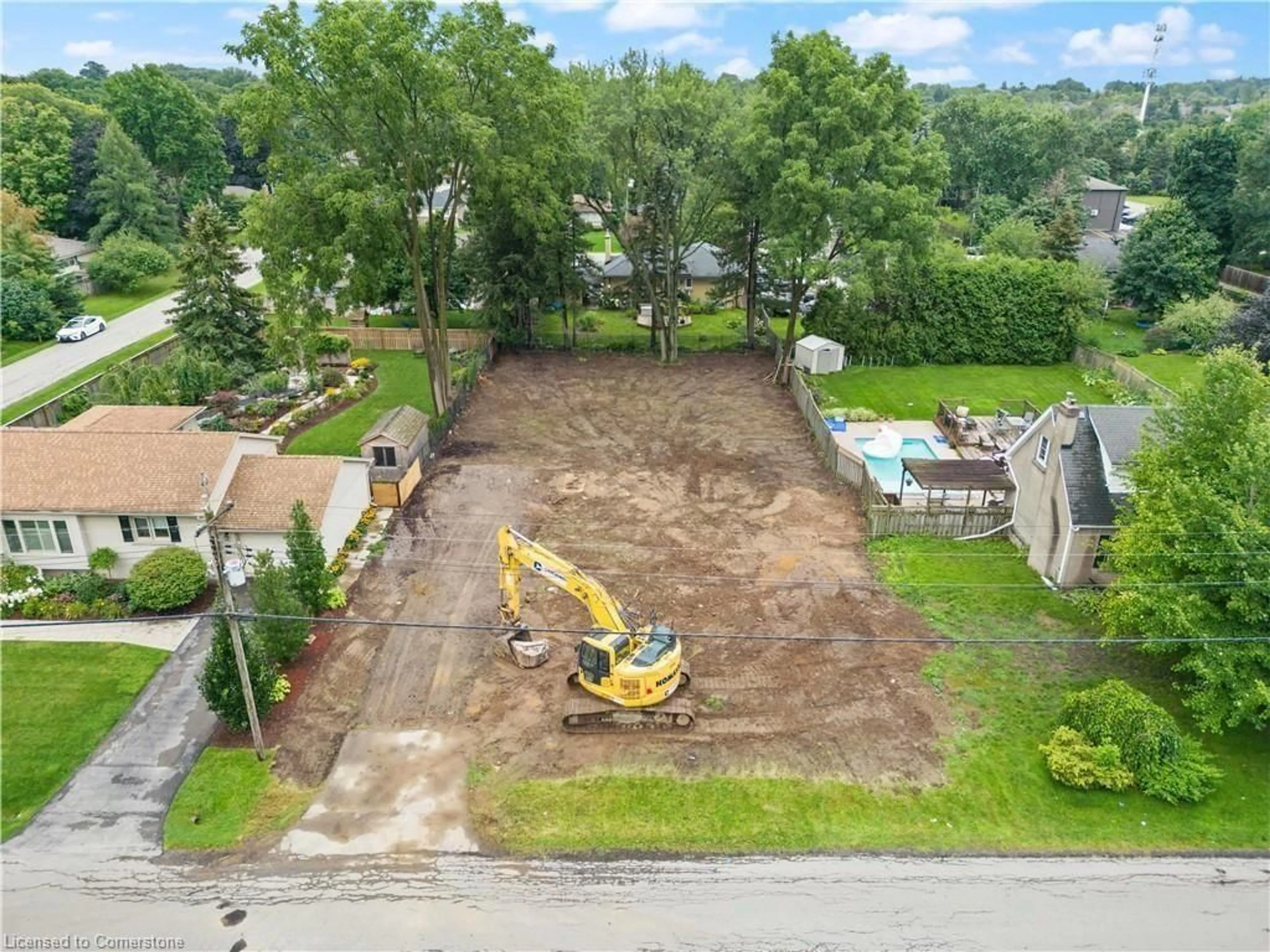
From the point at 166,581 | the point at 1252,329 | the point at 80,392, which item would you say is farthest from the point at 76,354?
the point at 1252,329

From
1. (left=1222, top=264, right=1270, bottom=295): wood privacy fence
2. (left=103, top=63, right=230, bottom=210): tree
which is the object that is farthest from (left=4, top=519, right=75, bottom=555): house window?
(left=1222, top=264, right=1270, bottom=295): wood privacy fence

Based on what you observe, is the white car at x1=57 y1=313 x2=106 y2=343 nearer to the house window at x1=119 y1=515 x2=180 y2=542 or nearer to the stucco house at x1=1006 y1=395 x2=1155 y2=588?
the house window at x1=119 y1=515 x2=180 y2=542

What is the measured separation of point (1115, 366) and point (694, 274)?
25.2 metres

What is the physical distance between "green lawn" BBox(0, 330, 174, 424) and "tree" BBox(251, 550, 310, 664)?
67.3ft

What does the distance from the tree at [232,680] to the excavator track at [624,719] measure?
652cm

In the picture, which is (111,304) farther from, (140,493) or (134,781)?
(134,781)

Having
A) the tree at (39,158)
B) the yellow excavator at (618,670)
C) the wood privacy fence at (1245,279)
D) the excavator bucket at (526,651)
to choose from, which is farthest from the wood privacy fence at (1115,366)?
the tree at (39,158)

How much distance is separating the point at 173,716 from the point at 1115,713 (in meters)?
20.1

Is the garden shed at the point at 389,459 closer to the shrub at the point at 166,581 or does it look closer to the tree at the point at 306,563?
the tree at the point at 306,563

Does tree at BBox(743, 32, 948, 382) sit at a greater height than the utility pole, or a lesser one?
greater

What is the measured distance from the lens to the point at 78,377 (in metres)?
39.9

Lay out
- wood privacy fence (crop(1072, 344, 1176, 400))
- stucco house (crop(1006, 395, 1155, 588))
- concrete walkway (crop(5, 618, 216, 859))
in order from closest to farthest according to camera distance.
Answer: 1. concrete walkway (crop(5, 618, 216, 859))
2. stucco house (crop(1006, 395, 1155, 588))
3. wood privacy fence (crop(1072, 344, 1176, 400))

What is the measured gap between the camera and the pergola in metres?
26.4

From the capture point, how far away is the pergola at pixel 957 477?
1038 inches
